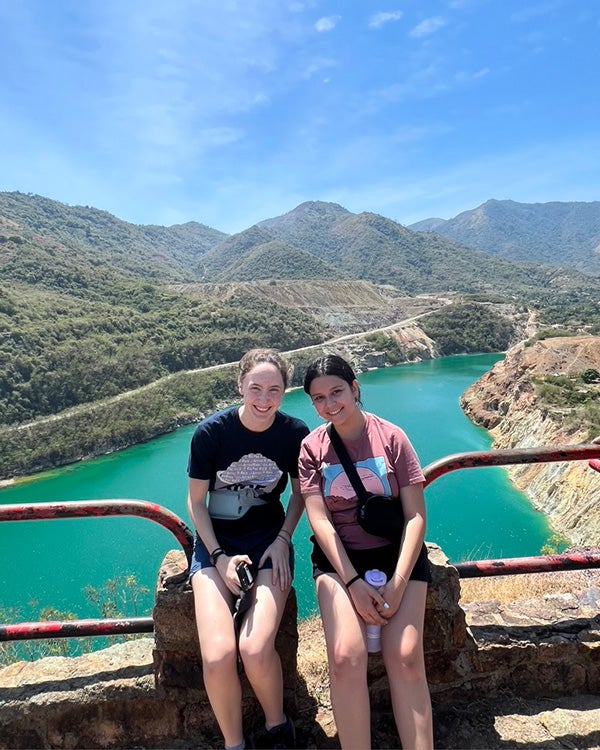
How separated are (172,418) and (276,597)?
38490mm

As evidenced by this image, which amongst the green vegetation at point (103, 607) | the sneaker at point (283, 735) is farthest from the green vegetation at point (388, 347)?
the sneaker at point (283, 735)

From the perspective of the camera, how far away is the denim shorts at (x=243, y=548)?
6.88ft

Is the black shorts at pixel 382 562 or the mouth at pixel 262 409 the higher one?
the mouth at pixel 262 409

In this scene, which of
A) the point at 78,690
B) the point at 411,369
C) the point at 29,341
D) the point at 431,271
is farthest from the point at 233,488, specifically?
the point at 431,271

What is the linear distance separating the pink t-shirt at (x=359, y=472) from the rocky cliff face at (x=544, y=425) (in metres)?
16.2

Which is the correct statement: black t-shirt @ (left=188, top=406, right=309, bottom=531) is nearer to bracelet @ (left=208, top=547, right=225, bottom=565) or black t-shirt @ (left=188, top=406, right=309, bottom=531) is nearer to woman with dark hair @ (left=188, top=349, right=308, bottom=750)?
woman with dark hair @ (left=188, top=349, right=308, bottom=750)

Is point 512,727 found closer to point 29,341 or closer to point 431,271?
point 29,341

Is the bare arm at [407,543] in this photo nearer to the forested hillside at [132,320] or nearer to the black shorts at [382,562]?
the black shorts at [382,562]

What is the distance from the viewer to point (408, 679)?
1.77 m

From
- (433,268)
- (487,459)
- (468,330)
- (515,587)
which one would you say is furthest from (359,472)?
(433,268)

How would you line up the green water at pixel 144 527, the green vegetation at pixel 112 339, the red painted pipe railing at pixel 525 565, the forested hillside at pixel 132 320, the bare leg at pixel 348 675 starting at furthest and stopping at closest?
the forested hillside at pixel 132 320 → the green vegetation at pixel 112 339 → the green water at pixel 144 527 → the red painted pipe railing at pixel 525 565 → the bare leg at pixel 348 675

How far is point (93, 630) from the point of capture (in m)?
2.17

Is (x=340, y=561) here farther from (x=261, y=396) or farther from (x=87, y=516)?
(x=87, y=516)

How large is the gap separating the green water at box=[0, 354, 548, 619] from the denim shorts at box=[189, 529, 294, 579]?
9.23 m
